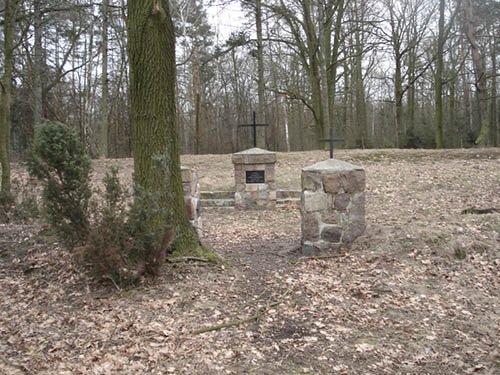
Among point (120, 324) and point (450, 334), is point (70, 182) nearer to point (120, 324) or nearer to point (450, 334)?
point (120, 324)

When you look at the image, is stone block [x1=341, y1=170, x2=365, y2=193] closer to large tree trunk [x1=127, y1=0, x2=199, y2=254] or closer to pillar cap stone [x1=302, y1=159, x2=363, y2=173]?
pillar cap stone [x1=302, y1=159, x2=363, y2=173]

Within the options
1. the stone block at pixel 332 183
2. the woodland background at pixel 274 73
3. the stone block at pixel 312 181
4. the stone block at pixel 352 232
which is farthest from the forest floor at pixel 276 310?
the woodland background at pixel 274 73

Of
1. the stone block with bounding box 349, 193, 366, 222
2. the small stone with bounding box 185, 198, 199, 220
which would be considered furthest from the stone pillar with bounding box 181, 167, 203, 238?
the stone block with bounding box 349, 193, 366, 222

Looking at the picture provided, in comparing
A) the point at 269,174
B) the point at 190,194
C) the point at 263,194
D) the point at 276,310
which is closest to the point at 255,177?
the point at 269,174

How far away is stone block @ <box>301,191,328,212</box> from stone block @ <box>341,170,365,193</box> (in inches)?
13.1

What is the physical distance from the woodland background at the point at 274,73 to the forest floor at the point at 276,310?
30.4 feet

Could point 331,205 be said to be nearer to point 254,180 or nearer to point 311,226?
point 311,226

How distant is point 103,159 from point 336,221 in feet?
41.7

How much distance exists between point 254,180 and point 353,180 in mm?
4708

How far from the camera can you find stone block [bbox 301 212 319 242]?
18.2ft

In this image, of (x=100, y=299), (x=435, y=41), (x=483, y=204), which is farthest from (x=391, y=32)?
(x=100, y=299)

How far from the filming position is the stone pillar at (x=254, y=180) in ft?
32.5

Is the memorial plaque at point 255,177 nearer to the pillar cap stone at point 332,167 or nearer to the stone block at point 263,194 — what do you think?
the stone block at point 263,194

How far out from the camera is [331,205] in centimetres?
553
